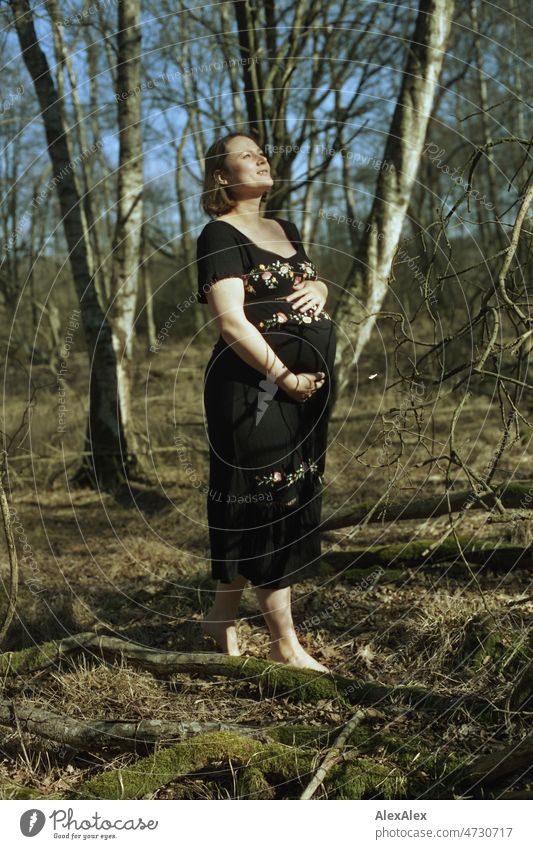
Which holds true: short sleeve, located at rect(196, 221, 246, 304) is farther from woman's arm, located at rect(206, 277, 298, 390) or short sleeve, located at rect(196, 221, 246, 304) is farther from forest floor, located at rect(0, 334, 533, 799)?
forest floor, located at rect(0, 334, 533, 799)

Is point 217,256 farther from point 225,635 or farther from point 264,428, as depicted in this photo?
point 225,635

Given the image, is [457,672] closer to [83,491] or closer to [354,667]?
[354,667]

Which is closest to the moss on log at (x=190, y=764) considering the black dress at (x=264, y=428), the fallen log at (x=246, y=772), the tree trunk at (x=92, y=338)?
the fallen log at (x=246, y=772)

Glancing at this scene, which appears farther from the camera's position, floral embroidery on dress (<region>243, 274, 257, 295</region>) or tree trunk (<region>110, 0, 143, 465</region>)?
tree trunk (<region>110, 0, 143, 465</region>)

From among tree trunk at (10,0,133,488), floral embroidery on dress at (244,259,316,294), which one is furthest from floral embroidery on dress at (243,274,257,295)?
tree trunk at (10,0,133,488)

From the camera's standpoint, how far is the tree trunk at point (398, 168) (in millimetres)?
4891

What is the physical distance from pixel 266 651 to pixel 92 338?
3648 mm

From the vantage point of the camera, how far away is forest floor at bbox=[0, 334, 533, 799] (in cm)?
243

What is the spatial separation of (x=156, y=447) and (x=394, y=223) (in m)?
2.95

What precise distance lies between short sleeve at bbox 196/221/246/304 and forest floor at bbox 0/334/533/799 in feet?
2.55

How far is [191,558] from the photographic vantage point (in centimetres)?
449

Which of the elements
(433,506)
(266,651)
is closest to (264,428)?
(266,651)

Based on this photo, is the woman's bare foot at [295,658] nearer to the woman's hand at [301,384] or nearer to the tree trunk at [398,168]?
the woman's hand at [301,384]

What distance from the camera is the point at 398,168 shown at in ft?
16.5
